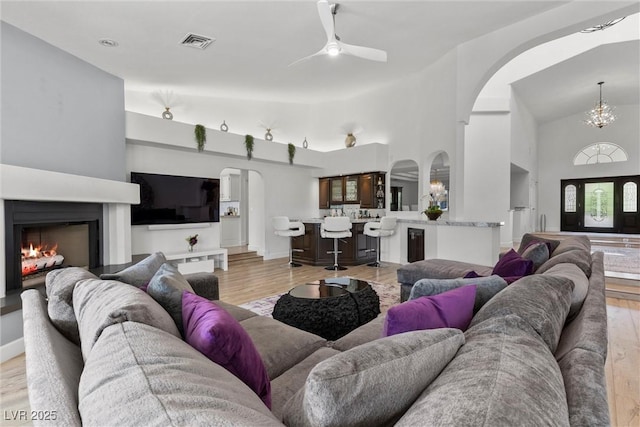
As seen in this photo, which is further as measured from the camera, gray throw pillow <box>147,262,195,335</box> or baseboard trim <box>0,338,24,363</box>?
baseboard trim <box>0,338,24,363</box>

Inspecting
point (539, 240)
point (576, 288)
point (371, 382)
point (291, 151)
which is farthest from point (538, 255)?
point (291, 151)

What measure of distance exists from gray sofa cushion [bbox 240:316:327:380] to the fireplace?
2633 millimetres

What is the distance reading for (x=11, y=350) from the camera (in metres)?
2.63

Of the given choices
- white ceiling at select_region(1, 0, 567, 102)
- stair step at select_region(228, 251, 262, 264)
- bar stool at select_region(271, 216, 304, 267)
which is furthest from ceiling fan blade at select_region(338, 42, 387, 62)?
stair step at select_region(228, 251, 262, 264)

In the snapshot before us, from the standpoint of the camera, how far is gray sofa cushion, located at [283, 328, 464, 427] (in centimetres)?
66

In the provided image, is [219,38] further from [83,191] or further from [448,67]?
[448,67]

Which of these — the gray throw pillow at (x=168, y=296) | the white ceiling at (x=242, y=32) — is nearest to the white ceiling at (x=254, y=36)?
the white ceiling at (x=242, y=32)

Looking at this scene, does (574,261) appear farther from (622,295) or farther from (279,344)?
(622,295)

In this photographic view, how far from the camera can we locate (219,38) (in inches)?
163

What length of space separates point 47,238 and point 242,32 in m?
3.46

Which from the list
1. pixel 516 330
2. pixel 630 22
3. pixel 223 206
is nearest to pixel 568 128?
pixel 630 22

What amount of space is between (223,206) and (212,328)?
319 inches

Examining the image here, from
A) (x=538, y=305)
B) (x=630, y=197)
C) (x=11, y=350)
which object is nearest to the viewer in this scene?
(x=538, y=305)

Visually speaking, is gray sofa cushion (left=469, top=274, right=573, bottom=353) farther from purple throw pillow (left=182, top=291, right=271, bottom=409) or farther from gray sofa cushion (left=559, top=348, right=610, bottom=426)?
purple throw pillow (left=182, top=291, right=271, bottom=409)
